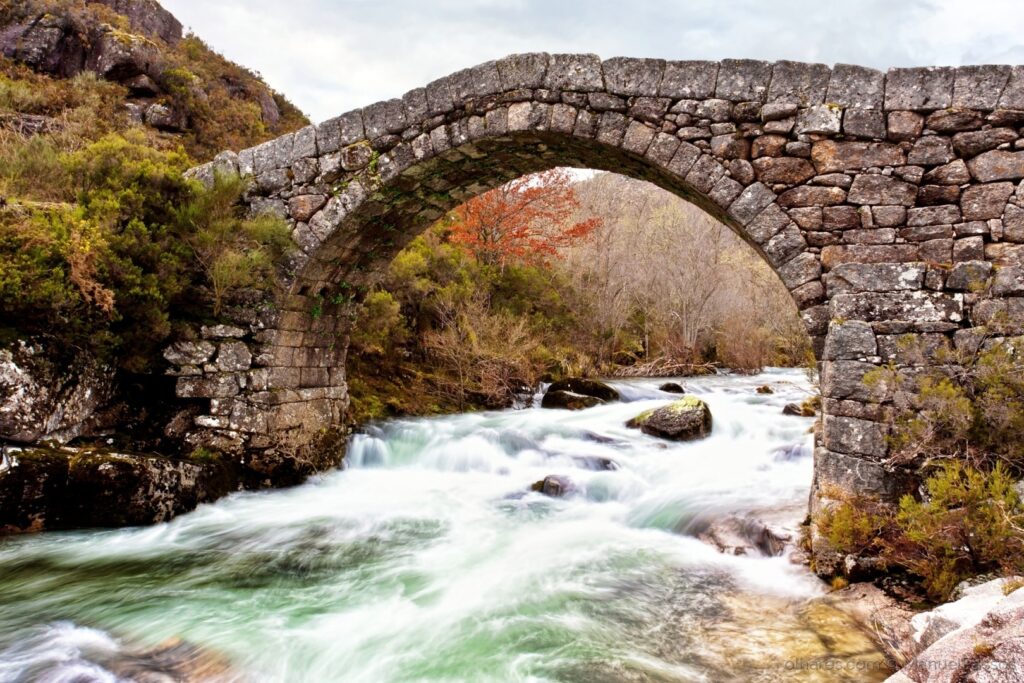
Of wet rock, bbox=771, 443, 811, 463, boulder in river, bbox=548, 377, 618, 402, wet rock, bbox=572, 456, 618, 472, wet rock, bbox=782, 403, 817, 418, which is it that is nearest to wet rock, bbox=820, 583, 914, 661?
wet rock, bbox=771, 443, 811, 463

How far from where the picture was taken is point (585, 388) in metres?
10.7

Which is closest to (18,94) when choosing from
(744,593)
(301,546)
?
(301,546)

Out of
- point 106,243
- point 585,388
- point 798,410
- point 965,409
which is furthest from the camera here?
point 585,388

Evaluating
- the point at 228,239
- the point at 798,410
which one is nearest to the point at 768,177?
the point at 228,239

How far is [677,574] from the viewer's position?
182 inches

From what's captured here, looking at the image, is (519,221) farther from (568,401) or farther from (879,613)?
(879,613)

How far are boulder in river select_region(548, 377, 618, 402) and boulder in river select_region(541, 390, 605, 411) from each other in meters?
0.21

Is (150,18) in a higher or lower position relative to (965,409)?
higher

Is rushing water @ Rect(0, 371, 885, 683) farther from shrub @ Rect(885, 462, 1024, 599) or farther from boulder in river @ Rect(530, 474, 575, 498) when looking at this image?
shrub @ Rect(885, 462, 1024, 599)

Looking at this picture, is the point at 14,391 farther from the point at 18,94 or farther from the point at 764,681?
the point at 18,94

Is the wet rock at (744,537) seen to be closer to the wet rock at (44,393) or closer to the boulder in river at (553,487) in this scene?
the boulder in river at (553,487)

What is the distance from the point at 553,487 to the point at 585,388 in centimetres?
435

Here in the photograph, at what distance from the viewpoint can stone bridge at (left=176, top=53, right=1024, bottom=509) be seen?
14.0 ft

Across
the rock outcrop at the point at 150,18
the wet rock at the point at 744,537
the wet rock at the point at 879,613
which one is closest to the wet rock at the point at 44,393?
the wet rock at the point at 744,537
